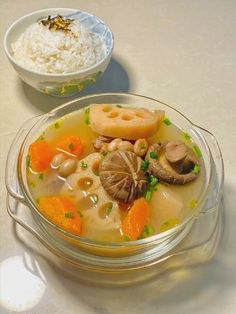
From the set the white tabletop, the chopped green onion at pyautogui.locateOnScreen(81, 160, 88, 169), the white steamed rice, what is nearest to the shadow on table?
the white tabletop

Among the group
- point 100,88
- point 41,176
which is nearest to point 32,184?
point 41,176

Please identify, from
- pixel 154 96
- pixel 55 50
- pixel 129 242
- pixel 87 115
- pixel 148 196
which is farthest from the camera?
pixel 154 96

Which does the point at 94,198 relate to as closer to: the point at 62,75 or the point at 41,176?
the point at 41,176

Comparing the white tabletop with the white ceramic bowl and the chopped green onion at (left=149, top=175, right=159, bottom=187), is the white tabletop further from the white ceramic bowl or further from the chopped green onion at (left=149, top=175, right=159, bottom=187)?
Answer: the chopped green onion at (left=149, top=175, right=159, bottom=187)

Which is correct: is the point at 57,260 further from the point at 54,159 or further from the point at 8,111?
the point at 8,111

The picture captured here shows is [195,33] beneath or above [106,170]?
above

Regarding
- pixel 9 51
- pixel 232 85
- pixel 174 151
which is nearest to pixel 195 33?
pixel 232 85

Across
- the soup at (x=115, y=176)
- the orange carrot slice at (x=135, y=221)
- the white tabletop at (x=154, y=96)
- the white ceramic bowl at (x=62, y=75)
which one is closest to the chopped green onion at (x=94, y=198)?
the soup at (x=115, y=176)
